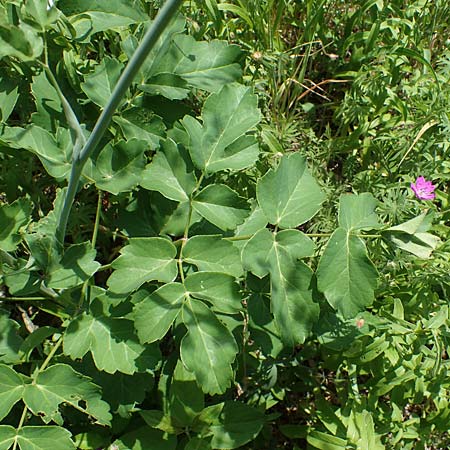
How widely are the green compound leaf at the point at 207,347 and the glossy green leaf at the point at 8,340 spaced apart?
→ 54cm

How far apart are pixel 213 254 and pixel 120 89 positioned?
0.56 metres

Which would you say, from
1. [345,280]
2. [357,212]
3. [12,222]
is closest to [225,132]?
[357,212]

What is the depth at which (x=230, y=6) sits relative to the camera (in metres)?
2.49

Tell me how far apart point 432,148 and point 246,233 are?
1.18 metres

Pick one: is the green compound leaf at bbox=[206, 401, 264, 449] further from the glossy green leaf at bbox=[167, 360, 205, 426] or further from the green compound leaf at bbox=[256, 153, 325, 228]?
the green compound leaf at bbox=[256, 153, 325, 228]

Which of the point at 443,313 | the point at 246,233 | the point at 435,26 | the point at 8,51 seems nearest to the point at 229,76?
the point at 246,233

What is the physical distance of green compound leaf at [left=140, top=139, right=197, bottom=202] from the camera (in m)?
1.61

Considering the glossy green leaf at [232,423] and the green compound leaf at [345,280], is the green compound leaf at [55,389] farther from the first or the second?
the green compound leaf at [345,280]

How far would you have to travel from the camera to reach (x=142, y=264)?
1.48m

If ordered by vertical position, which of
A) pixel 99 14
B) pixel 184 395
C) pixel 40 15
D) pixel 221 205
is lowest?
pixel 184 395

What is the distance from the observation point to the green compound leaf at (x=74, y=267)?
1540 millimetres

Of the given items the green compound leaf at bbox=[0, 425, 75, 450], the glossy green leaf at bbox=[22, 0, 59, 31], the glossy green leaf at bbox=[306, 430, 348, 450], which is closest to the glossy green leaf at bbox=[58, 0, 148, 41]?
the glossy green leaf at bbox=[22, 0, 59, 31]

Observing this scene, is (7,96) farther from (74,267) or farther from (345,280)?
(345,280)

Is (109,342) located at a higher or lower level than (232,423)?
higher
